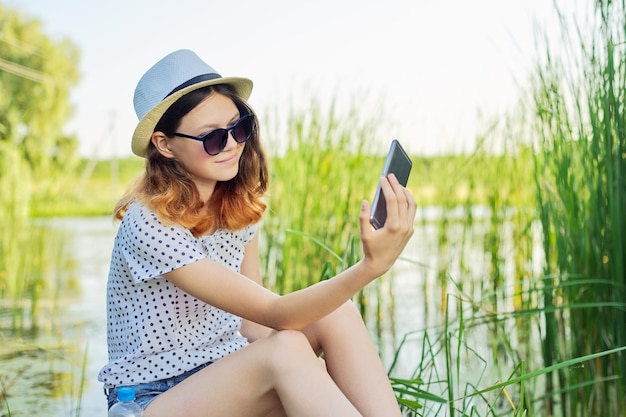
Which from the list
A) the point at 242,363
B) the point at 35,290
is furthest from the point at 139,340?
the point at 35,290

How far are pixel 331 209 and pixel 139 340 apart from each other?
5.80 ft

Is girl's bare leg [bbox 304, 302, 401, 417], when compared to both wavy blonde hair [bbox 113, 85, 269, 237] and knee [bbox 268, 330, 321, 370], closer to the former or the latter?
knee [bbox 268, 330, 321, 370]

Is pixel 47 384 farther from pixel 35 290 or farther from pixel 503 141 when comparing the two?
pixel 503 141

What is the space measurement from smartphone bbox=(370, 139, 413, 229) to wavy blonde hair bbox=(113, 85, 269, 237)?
45cm

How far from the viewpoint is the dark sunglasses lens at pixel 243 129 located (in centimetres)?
172

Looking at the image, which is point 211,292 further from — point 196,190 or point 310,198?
point 310,198

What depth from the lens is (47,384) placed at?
314 cm

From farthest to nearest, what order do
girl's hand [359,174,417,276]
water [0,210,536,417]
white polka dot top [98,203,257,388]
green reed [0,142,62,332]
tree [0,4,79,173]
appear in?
tree [0,4,79,173] → green reed [0,142,62,332] → water [0,210,536,417] → white polka dot top [98,203,257,388] → girl's hand [359,174,417,276]

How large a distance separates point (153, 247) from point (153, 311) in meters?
0.18

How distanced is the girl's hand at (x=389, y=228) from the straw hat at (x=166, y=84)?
496mm

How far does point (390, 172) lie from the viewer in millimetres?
1438

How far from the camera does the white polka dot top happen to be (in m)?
1.63

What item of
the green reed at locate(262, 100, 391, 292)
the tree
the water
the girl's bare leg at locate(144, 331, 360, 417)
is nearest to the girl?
the girl's bare leg at locate(144, 331, 360, 417)

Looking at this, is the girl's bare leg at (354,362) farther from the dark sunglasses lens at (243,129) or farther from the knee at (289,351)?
the dark sunglasses lens at (243,129)
